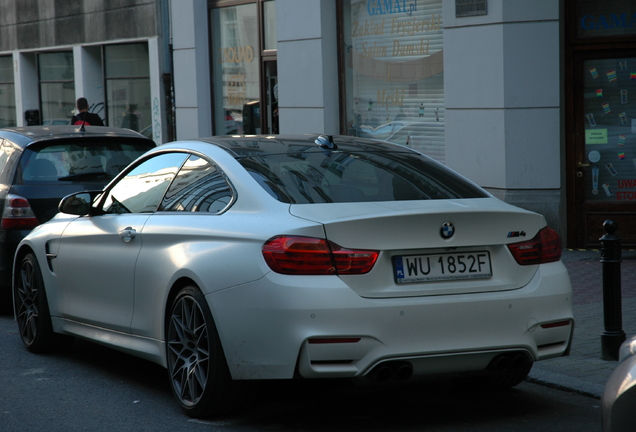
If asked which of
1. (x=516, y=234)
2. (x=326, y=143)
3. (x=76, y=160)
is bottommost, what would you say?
(x=516, y=234)

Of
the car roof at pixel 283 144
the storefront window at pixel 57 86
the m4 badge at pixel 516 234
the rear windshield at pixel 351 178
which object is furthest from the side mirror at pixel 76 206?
the storefront window at pixel 57 86

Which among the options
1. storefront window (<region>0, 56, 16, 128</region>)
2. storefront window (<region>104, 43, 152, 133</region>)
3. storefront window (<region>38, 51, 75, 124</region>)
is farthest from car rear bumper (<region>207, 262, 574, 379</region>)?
storefront window (<region>0, 56, 16, 128</region>)

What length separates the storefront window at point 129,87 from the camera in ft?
65.8

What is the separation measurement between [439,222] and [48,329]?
11.0 feet

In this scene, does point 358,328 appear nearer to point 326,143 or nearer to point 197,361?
point 197,361

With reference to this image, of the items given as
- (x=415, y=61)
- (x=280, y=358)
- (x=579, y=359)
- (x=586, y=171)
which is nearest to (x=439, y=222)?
(x=280, y=358)

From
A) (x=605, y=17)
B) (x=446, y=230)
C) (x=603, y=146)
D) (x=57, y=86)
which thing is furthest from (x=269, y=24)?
(x=446, y=230)

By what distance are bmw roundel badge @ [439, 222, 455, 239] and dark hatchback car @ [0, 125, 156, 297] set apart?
4.54 m

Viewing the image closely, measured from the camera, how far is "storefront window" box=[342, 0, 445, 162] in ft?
42.1

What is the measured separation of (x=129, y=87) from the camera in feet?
68.0

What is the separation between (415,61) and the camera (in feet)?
43.0

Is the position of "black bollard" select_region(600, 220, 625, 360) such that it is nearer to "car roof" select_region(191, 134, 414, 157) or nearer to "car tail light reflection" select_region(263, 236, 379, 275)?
"car roof" select_region(191, 134, 414, 157)

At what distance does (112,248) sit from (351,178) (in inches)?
65.4

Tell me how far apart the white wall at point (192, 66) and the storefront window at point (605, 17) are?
8.22m
